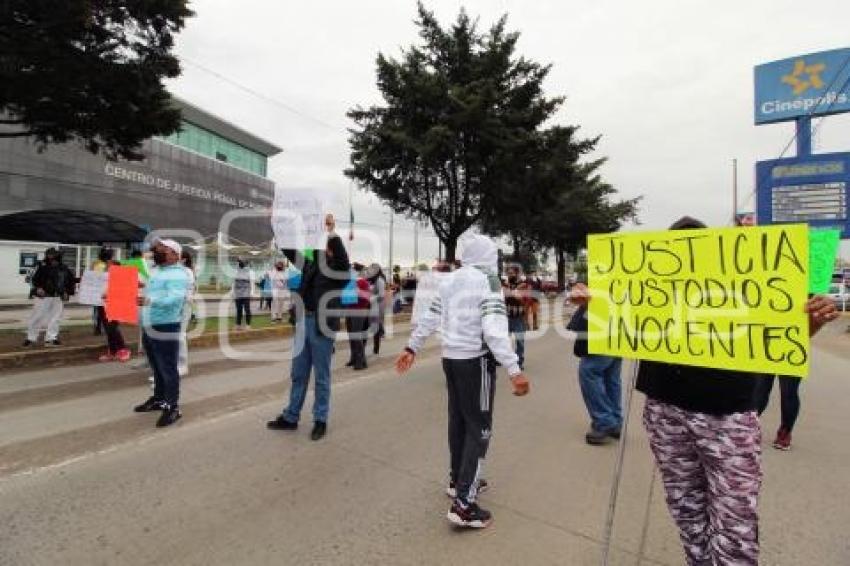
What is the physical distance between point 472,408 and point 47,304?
30.8 ft

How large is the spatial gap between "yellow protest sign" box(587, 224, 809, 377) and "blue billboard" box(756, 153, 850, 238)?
2303 centimetres

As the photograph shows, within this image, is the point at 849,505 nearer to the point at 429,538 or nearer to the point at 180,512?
the point at 429,538

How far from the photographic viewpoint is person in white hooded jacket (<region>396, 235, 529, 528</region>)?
3510mm

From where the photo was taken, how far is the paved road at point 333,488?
321cm

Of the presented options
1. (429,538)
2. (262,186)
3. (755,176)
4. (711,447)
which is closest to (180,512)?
(429,538)

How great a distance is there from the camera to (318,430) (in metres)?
5.36

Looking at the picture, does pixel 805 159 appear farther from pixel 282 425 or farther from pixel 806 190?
pixel 282 425

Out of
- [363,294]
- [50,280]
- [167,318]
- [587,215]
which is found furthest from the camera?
[587,215]

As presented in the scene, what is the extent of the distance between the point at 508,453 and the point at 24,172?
4154cm

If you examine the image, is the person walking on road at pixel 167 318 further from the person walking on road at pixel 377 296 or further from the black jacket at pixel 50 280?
the person walking on road at pixel 377 296

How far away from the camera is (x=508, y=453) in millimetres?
5043

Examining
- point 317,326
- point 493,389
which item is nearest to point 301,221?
point 317,326

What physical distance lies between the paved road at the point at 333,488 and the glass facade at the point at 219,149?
163ft

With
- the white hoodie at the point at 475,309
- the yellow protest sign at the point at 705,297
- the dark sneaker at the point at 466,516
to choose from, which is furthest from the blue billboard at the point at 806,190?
the dark sneaker at the point at 466,516
